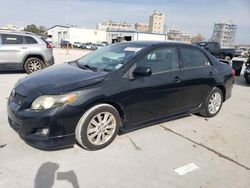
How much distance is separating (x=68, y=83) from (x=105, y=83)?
0.51m

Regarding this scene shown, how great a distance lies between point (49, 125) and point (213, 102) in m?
3.59

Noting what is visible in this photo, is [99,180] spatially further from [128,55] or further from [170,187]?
[128,55]

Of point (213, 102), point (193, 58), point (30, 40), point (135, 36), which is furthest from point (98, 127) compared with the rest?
point (135, 36)

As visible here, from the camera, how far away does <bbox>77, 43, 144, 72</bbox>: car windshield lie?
3.73 m

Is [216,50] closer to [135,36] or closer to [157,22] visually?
[135,36]

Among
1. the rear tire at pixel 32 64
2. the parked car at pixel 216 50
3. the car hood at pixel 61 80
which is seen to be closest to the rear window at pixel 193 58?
the car hood at pixel 61 80

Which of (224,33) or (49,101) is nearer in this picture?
(49,101)

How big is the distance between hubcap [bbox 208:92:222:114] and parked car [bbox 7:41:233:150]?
185 mm

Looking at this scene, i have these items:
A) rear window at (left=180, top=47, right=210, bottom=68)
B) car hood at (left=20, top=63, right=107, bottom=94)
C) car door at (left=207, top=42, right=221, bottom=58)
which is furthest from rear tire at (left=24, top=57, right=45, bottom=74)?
car door at (left=207, top=42, right=221, bottom=58)

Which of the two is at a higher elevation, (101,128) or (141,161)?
(101,128)

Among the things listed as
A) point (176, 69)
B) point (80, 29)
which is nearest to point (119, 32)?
point (80, 29)

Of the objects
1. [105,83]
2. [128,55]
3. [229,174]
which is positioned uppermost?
[128,55]

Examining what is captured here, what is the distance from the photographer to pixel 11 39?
832 cm

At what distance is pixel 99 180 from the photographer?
276 centimetres
